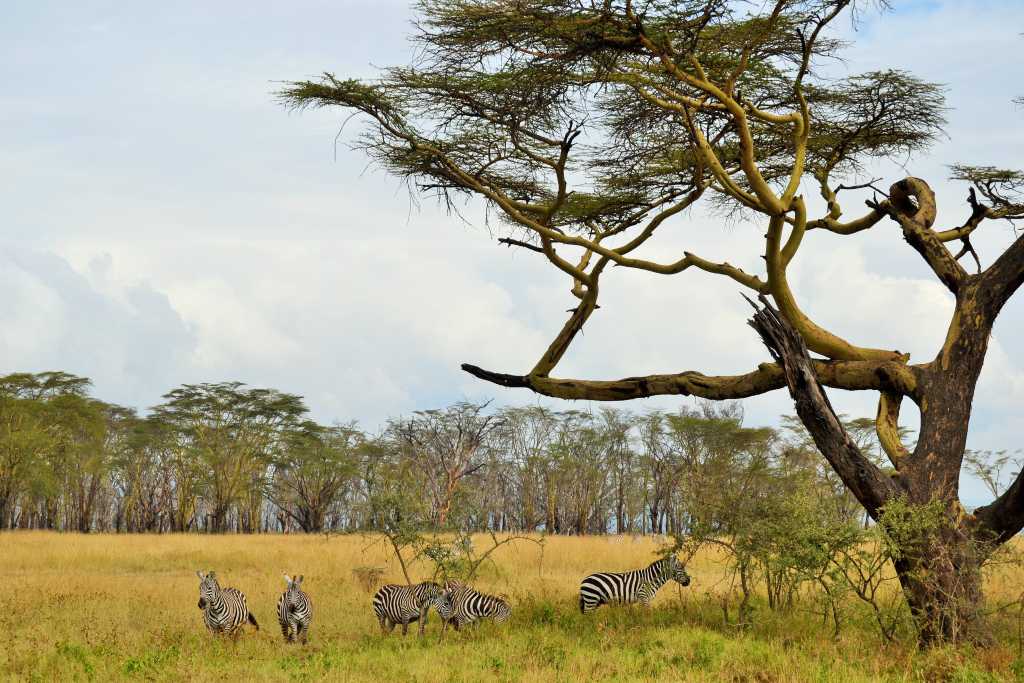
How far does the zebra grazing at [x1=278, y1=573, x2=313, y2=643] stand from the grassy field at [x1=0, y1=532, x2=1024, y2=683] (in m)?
0.19

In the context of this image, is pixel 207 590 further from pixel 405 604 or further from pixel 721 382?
pixel 721 382

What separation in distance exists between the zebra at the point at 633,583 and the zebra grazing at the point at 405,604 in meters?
2.08

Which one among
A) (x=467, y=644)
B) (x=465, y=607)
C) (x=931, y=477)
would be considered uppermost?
(x=931, y=477)

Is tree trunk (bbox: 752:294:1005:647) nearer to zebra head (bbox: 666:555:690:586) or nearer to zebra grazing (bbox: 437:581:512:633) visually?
zebra head (bbox: 666:555:690:586)

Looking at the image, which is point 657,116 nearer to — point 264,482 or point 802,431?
point 802,431

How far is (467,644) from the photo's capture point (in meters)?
9.84

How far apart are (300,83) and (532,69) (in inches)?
105

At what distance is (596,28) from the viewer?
10539mm

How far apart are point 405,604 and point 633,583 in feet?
9.55

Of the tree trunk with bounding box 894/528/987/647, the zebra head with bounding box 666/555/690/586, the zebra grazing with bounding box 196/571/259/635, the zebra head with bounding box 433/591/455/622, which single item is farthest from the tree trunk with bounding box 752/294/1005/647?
the zebra grazing with bounding box 196/571/259/635

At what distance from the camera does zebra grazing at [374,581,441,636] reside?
10789 millimetres

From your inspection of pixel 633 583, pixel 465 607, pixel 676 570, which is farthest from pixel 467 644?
pixel 676 570

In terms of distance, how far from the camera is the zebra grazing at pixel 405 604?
10789 millimetres

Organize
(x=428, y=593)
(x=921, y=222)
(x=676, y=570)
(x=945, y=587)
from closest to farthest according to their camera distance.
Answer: (x=945, y=587), (x=428, y=593), (x=921, y=222), (x=676, y=570)
